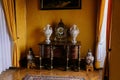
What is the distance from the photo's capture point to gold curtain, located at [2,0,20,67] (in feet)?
14.9

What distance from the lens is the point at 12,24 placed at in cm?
471

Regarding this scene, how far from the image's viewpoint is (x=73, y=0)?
16.8ft

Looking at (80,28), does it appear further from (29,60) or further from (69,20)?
(29,60)

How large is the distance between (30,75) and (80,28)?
73.9 inches

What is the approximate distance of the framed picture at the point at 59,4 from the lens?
16.8 ft

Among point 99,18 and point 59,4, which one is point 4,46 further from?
point 99,18

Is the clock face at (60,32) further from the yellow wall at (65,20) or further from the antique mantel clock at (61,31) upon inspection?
the yellow wall at (65,20)

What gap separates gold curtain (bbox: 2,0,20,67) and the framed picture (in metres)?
0.90

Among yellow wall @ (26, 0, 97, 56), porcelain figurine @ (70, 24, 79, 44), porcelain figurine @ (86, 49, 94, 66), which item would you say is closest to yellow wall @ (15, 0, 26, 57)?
yellow wall @ (26, 0, 97, 56)

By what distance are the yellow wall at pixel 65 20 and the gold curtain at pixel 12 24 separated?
641mm

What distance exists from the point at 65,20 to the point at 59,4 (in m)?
0.47

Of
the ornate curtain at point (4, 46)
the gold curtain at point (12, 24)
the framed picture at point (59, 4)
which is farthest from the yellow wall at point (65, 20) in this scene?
the ornate curtain at point (4, 46)

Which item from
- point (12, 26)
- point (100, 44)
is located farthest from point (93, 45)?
point (12, 26)

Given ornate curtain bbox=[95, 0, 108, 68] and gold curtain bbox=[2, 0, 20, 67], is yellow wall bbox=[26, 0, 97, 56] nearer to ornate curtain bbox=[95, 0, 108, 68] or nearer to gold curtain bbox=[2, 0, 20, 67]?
ornate curtain bbox=[95, 0, 108, 68]
